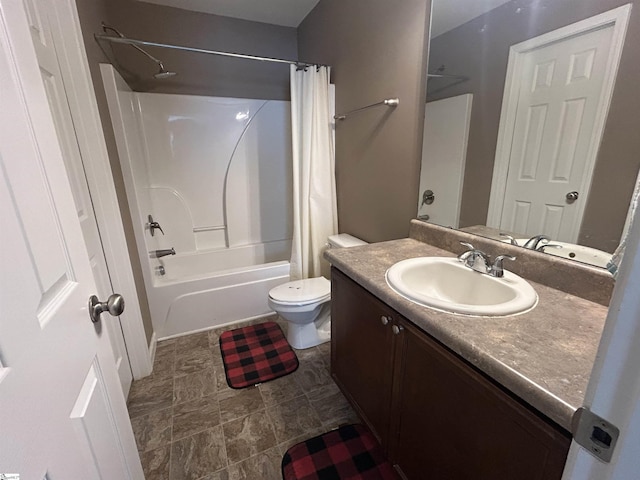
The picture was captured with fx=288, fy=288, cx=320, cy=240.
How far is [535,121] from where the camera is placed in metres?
1.06

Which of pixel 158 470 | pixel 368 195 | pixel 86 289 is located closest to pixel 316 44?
pixel 368 195

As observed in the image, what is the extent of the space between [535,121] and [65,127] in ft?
6.21

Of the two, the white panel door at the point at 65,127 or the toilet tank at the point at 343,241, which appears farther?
the toilet tank at the point at 343,241

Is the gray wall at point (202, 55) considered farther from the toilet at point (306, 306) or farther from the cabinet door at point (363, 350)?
the cabinet door at point (363, 350)

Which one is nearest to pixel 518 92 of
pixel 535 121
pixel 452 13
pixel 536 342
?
pixel 535 121

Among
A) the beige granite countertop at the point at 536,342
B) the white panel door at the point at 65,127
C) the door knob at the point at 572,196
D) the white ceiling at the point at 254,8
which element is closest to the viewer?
the beige granite countertop at the point at 536,342

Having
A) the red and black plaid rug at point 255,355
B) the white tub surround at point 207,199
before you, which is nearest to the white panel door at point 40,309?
the red and black plaid rug at point 255,355

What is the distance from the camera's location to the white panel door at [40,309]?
0.41m

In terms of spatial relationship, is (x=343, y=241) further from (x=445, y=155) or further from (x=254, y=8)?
(x=254, y=8)

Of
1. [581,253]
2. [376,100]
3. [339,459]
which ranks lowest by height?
[339,459]

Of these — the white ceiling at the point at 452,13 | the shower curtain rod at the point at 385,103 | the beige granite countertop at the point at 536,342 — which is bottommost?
the beige granite countertop at the point at 536,342

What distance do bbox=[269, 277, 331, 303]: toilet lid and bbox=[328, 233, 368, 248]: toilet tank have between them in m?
0.28

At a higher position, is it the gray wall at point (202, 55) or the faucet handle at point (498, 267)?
the gray wall at point (202, 55)

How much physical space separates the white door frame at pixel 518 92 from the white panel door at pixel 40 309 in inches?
57.1
